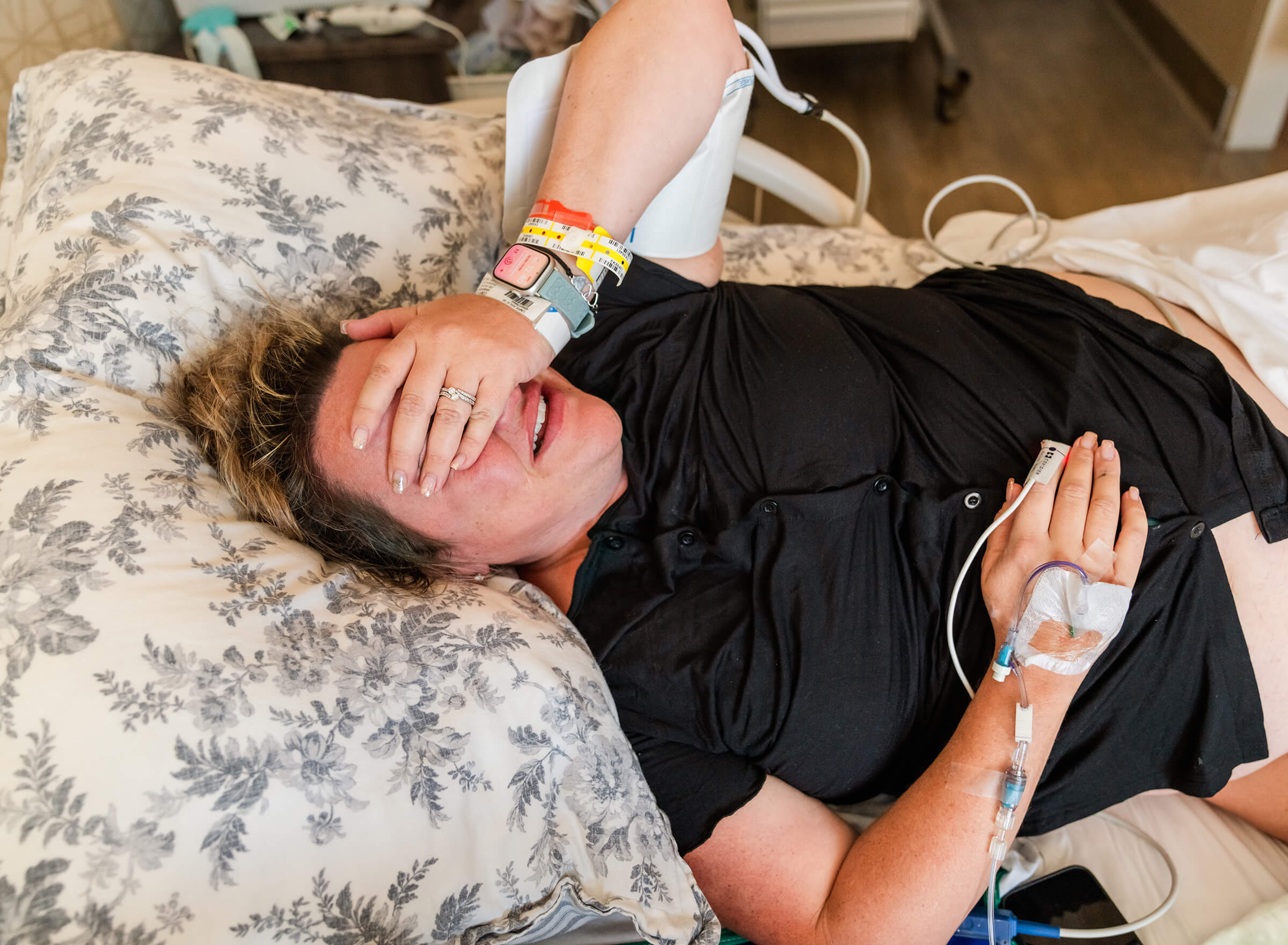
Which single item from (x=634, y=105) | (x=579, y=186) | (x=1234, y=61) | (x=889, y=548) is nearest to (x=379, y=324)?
(x=579, y=186)

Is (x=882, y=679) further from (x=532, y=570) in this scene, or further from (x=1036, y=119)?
(x=1036, y=119)

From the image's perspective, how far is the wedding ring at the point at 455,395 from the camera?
930 millimetres

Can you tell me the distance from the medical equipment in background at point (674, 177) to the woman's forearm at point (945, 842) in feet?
2.39

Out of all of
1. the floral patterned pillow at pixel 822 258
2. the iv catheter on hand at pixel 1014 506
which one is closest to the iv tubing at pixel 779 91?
the floral patterned pillow at pixel 822 258

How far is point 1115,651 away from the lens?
1.01 m

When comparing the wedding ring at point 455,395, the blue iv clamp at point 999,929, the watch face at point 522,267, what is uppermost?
the watch face at point 522,267

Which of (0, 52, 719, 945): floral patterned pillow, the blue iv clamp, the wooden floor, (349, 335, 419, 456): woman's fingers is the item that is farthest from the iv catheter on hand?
the wooden floor

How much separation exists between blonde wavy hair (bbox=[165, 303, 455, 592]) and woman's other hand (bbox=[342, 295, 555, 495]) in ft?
0.48

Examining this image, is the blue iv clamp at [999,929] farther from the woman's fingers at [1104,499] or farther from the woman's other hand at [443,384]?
the woman's other hand at [443,384]

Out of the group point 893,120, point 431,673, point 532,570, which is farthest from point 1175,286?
point 893,120

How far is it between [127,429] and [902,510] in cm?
89

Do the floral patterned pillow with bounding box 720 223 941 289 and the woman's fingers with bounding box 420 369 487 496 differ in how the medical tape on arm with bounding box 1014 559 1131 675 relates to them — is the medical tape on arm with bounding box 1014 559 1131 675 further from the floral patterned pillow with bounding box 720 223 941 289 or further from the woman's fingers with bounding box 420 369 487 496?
the floral patterned pillow with bounding box 720 223 941 289

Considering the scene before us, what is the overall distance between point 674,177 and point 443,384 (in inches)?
18.6

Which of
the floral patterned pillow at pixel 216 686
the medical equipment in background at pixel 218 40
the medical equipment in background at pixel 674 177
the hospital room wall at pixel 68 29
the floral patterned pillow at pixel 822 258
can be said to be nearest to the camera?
the floral patterned pillow at pixel 216 686
